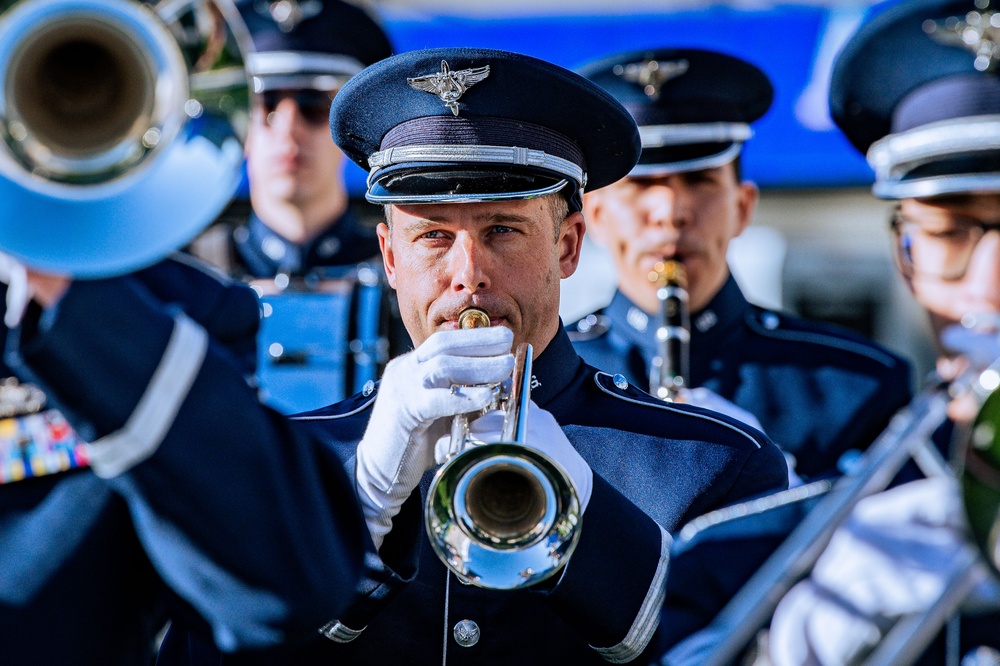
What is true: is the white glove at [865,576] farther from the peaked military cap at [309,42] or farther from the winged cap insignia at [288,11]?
the winged cap insignia at [288,11]

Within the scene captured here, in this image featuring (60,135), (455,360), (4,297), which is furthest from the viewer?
(455,360)

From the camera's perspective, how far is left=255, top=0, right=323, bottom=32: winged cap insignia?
539 cm

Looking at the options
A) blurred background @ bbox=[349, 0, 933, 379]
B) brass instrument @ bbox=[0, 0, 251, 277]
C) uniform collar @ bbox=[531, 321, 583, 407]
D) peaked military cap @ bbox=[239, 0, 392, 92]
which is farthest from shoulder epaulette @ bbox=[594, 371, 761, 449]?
blurred background @ bbox=[349, 0, 933, 379]

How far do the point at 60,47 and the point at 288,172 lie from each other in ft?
10.8

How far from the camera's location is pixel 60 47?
1.95 metres

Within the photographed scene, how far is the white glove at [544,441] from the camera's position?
2.58 m

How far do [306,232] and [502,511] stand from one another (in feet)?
9.99

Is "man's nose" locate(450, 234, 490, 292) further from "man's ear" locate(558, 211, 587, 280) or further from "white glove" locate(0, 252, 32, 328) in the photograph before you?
"white glove" locate(0, 252, 32, 328)

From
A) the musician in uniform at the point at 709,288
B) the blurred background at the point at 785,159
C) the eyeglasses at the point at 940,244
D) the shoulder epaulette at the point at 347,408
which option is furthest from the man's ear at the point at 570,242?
the blurred background at the point at 785,159

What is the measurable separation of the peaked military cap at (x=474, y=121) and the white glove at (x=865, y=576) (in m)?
1.09

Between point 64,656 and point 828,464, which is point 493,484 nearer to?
point 64,656

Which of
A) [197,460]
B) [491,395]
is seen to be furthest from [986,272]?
[197,460]

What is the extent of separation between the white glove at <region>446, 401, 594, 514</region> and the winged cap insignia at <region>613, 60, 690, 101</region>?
227cm

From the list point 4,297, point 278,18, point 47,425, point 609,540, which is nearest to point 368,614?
point 609,540
